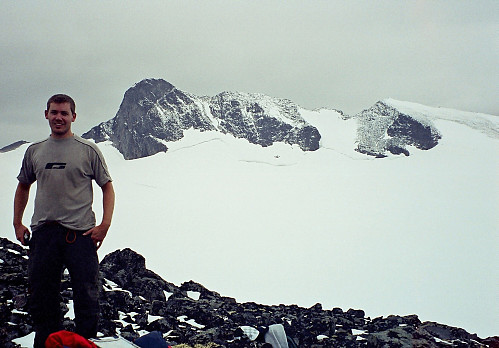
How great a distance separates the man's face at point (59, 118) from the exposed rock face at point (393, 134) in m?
102

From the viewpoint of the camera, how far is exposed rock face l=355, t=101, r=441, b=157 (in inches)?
3971

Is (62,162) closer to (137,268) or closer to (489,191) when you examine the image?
(137,268)

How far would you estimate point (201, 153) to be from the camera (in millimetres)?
95625

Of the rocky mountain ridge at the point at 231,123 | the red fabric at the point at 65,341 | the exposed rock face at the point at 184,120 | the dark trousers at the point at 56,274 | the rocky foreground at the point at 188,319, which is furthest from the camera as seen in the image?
the exposed rock face at the point at 184,120

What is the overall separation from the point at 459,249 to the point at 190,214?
106ft

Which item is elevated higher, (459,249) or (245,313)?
(459,249)

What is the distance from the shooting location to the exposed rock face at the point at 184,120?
10919 centimetres

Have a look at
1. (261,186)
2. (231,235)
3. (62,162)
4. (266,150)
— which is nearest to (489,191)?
(261,186)

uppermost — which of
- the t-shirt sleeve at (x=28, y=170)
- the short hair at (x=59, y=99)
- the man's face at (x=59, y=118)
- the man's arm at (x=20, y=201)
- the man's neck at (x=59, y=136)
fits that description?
the short hair at (x=59, y=99)

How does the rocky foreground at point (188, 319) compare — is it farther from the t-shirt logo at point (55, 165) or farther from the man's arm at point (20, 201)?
the t-shirt logo at point (55, 165)

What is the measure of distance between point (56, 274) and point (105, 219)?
2.37 ft

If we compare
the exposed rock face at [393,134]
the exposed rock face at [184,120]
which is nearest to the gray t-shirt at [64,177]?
the exposed rock face at [184,120]

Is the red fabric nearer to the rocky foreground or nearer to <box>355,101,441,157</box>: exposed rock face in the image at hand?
the rocky foreground

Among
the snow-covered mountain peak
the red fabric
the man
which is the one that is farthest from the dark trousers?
the snow-covered mountain peak
